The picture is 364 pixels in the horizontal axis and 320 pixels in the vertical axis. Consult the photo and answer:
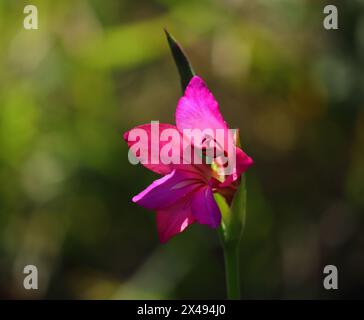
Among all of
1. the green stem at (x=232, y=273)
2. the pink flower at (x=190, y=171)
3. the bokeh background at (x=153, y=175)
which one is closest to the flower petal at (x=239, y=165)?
the pink flower at (x=190, y=171)

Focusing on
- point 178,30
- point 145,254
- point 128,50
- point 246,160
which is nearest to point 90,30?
point 128,50

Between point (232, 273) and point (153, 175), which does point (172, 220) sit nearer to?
point (232, 273)

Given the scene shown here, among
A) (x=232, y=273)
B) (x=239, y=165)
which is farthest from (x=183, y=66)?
(x=232, y=273)

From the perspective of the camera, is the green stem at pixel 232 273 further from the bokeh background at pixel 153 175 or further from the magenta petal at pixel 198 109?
the bokeh background at pixel 153 175

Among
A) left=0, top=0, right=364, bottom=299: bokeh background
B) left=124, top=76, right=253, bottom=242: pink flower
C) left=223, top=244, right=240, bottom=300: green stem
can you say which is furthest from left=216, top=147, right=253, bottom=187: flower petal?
left=0, top=0, right=364, bottom=299: bokeh background

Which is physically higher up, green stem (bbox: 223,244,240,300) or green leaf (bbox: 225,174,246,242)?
green leaf (bbox: 225,174,246,242)

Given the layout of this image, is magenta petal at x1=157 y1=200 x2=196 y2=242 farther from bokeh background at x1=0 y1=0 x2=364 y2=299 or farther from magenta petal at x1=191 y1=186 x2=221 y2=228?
bokeh background at x1=0 y1=0 x2=364 y2=299

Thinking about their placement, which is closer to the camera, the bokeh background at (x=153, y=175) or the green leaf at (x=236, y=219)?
the green leaf at (x=236, y=219)
